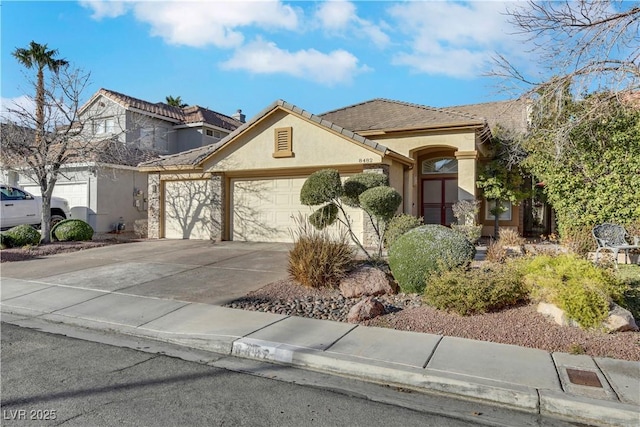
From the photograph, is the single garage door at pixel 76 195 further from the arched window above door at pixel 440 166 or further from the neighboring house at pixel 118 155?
the arched window above door at pixel 440 166

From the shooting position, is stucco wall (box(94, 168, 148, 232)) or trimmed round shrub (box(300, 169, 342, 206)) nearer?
trimmed round shrub (box(300, 169, 342, 206))

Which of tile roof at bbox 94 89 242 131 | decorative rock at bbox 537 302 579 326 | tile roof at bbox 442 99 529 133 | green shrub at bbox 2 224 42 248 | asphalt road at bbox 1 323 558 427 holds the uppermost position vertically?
tile roof at bbox 94 89 242 131

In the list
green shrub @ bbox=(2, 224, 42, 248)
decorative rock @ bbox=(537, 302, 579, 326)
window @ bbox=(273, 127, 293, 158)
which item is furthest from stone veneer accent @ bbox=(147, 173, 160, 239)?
decorative rock @ bbox=(537, 302, 579, 326)

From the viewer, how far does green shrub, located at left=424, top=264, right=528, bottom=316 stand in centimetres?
600

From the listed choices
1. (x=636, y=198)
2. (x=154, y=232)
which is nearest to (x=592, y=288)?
(x=636, y=198)

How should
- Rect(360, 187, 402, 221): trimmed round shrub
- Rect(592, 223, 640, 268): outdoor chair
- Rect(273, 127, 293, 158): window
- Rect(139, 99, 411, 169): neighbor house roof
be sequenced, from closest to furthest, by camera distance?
Rect(360, 187, 402, 221): trimmed round shrub
Rect(592, 223, 640, 268): outdoor chair
Rect(139, 99, 411, 169): neighbor house roof
Rect(273, 127, 293, 158): window

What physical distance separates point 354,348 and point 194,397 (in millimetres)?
1937

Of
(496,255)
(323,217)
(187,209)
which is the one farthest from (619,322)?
(187,209)

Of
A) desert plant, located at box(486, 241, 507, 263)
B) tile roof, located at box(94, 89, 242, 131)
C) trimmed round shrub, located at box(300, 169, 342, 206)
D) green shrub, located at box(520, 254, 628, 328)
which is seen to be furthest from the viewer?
tile roof, located at box(94, 89, 242, 131)

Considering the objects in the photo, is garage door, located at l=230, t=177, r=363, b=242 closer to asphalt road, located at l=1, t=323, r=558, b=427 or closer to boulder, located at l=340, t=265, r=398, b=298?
boulder, located at l=340, t=265, r=398, b=298

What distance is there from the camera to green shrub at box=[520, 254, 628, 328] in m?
5.34

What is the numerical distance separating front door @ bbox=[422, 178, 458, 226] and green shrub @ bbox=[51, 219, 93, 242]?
13031mm

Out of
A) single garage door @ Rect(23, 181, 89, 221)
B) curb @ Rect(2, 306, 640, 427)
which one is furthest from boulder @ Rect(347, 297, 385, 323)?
single garage door @ Rect(23, 181, 89, 221)

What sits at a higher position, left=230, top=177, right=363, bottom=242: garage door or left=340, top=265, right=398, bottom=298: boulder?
left=230, top=177, right=363, bottom=242: garage door
